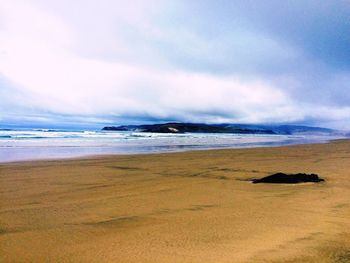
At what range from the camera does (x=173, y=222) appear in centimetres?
536

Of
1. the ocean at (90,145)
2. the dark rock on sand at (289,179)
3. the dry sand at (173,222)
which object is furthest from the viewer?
the ocean at (90,145)

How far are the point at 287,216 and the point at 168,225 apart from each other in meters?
2.07

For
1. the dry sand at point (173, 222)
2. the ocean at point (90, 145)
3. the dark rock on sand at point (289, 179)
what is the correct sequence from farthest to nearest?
the ocean at point (90, 145) < the dark rock on sand at point (289, 179) < the dry sand at point (173, 222)

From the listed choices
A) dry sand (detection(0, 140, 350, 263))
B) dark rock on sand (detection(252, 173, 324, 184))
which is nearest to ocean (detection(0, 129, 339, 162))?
dry sand (detection(0, 140, 350, 263))

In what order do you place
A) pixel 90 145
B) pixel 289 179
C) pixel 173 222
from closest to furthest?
pixel 173 222 → pixel 289 179 → pixel 90 145

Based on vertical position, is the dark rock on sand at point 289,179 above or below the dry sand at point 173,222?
above

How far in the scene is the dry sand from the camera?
4.07 m

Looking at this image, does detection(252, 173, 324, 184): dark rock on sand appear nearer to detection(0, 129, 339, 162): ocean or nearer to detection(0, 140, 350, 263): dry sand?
detection(0, 140, 350, 263): dry sand

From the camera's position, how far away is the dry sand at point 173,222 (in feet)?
13.3

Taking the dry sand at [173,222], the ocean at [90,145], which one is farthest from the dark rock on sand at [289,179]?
the ocean at [90,145]

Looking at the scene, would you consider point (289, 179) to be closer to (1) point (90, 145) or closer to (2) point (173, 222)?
(2) point (173, 222)

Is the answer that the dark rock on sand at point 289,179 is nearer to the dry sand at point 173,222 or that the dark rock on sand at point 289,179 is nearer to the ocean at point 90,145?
the dry sand at point 173,222

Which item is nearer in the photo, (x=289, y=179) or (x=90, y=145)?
(x=289, y=179)

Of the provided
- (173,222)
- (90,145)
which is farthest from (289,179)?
(90,145)
